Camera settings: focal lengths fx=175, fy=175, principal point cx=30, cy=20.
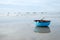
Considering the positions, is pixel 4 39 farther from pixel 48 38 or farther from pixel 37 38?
pixel 48 38

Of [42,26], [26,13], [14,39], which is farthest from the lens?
[26,13]

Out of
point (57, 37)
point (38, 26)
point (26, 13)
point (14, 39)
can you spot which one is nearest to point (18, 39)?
point (14, 39)

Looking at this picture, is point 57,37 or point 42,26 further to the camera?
point 42,26

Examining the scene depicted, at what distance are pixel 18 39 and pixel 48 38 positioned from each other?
1.16m

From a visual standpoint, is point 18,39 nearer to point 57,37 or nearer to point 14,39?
point 14,39

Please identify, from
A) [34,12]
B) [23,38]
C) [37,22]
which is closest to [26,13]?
[34,12]

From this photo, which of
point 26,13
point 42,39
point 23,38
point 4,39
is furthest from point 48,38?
point 26,13

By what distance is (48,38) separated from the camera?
6.78 meters

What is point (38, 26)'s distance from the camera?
9.99m

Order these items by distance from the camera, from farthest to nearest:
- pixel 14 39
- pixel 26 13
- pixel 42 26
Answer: pixel 26 13
pixel 42 26
pixel 14 39

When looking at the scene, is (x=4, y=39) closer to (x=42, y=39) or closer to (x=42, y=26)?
(x=42, y=39)

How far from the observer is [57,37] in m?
6.93

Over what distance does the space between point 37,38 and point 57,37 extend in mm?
804

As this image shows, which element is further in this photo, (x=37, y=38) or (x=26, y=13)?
(x=26, y=13)
